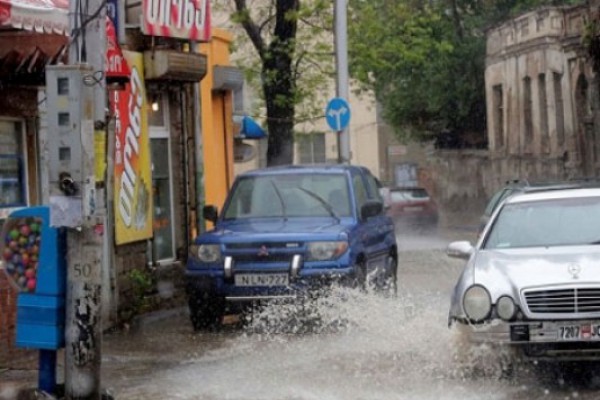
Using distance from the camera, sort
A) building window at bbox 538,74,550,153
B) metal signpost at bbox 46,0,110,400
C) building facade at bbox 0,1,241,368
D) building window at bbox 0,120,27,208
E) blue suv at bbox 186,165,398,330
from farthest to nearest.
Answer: building window at bbox 538,74,550,153
blue suv at bbox 186,165,398,330
building window at bbox 0,120,27,208
building facade at bbox 0,1,241,368
metal signpost at bbox 46,0,110,400

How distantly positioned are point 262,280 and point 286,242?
49 cm

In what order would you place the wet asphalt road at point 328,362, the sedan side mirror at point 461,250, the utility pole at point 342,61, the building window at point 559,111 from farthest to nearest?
the building window at point 559,111, the utility pole at point 342,61, the sedan side mirror at point 461,250, the wet asphalt road at point 328,362

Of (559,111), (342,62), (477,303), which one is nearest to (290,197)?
(477,303)

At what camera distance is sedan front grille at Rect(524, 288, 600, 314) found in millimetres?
9867

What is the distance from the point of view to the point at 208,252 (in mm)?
14555

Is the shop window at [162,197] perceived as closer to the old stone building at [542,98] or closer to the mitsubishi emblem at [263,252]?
the mitsubishi emblem at [263,252]

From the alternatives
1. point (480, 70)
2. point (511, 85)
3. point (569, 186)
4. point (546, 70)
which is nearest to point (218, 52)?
point (569, 186)

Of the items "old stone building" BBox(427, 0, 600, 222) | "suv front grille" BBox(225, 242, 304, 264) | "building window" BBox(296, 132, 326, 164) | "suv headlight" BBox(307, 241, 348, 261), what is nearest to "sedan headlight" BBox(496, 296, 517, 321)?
"suv headlight" BBox(307, 241, 348, 261)

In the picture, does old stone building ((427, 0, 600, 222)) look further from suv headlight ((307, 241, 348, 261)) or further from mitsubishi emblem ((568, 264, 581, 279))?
mitsubishi emblem ((568, 264, 581, 279))

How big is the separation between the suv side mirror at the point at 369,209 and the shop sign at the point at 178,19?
3.66 metres

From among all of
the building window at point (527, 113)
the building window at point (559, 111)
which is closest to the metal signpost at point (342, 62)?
the building window at point (559, 111)

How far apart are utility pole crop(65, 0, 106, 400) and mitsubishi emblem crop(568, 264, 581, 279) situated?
11.9ft

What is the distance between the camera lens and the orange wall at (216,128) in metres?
20.1

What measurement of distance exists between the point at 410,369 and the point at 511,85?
3720cm
